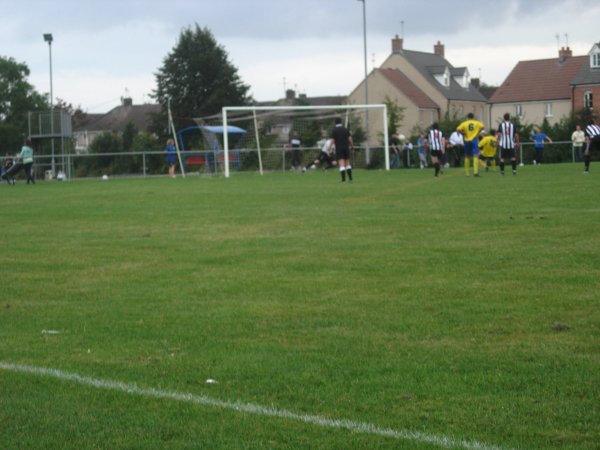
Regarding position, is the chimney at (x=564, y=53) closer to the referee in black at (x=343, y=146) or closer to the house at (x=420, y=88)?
the house at (x=420, y=88)

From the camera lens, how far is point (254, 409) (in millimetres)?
5914

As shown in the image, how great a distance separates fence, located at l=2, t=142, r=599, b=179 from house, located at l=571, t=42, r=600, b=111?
128 feet

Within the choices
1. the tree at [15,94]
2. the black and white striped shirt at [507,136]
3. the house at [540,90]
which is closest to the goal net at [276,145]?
the black and white striped shirt at [507,136]

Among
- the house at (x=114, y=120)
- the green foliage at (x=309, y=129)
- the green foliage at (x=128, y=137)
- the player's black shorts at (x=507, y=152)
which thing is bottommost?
the player's black shorts at (x=507, y=152)

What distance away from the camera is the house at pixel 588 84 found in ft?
281

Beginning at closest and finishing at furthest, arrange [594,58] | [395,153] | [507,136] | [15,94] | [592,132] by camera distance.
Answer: [592,132]
[507,136]
[395,153]
[594,58]
[15,94]

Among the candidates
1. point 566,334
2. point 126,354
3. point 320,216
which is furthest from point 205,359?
point 320,216

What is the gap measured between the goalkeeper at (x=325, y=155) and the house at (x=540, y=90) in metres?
45.7

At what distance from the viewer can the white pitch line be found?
5234 mm

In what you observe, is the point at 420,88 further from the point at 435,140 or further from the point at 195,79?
the point at 435,140

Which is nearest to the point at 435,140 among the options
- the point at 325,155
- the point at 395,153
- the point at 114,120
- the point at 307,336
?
the point at 395,153

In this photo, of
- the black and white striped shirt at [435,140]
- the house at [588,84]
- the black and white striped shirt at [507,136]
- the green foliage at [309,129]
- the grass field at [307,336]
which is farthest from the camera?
the house at [588,84]

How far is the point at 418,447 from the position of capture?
202 inches

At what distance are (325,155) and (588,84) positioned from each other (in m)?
45.9
